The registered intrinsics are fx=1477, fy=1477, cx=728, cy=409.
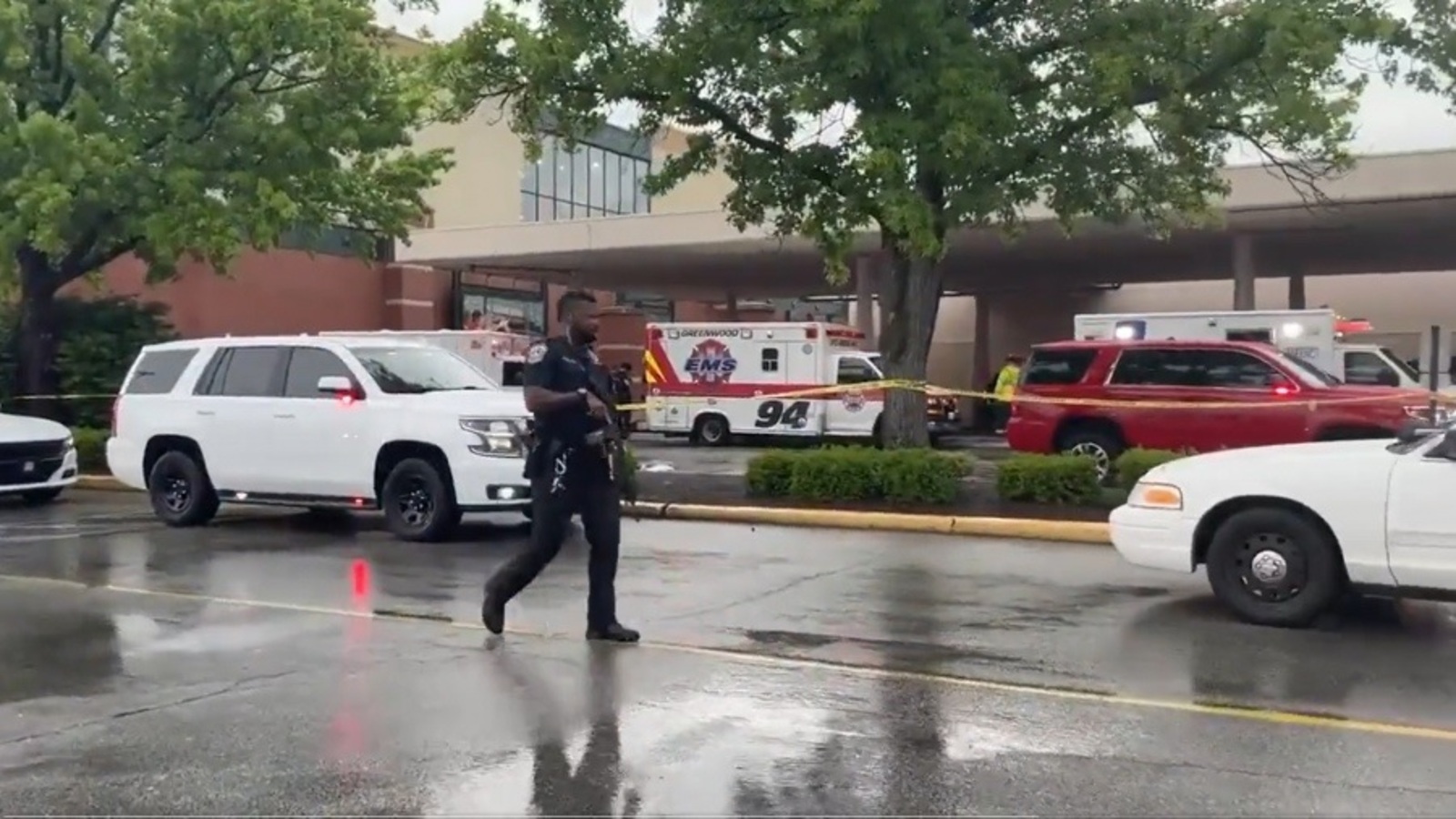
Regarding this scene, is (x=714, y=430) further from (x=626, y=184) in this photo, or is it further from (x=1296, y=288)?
(x=626, y=184)

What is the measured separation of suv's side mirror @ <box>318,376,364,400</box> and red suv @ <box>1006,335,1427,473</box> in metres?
8.77

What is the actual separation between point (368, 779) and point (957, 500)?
10.3 m

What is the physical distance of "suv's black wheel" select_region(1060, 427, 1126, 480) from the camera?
1809 centimetres

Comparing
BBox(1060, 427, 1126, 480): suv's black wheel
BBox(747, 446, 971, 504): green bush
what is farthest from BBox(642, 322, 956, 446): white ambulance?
BBox(747, 446, 971, 504): green bush

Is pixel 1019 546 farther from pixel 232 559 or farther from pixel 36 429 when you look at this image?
pixel 36 429

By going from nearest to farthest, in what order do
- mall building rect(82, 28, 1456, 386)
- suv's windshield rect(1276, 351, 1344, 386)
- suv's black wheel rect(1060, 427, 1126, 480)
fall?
suv's windshield rect(1276, 351, 1344, 386) < suv's black wheel rect(1060, 427, 1126, 480) < mall building rect(82, 28, 1456, 386)

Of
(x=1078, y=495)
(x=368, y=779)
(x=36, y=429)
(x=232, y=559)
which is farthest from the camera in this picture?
(x=36, y=429)

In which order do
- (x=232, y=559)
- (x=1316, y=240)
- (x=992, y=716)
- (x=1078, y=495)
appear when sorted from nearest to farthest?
(x=992, y=716)
(x=232, y=559)
(x=1078, y=495)
(x=1316, y=240)

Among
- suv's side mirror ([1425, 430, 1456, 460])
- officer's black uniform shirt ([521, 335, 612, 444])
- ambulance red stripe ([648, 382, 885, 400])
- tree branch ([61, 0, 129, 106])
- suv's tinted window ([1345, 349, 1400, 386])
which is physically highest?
tree branch ([61, 0, 129, 106])

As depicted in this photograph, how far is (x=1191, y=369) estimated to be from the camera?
1830 cm

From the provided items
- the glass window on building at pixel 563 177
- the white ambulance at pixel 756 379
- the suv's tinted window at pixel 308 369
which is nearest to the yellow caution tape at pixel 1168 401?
the suv's tinted window at pixel 308 369

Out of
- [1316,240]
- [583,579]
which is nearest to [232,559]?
[583,579]

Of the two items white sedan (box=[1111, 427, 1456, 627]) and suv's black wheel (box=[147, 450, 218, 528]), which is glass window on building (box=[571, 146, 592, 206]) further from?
white sedan (box=[1111, 427, 1456, 627])

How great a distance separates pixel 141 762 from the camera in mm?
5777
